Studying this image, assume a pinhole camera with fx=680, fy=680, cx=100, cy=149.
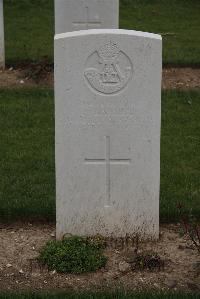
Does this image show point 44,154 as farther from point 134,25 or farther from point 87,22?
point 134,25

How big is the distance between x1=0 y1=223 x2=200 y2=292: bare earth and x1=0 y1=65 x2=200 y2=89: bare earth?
5.01m

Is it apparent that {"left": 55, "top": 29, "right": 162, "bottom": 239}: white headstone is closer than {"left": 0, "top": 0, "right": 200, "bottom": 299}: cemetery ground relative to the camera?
No

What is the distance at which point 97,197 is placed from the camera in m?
5.05

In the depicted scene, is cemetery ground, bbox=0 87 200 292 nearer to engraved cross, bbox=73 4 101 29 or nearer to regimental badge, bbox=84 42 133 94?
regimental badge, bbox=84 42 133 94

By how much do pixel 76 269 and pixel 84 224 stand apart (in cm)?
46

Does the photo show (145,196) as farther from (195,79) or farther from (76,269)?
(195,79)

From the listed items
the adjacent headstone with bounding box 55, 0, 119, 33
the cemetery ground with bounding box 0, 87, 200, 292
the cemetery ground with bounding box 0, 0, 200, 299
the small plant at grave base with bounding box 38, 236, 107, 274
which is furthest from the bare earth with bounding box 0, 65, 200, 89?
the small plant at grave base with bounding box 38, 236, 107, 274

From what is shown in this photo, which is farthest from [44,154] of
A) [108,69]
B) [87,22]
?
[87,22]

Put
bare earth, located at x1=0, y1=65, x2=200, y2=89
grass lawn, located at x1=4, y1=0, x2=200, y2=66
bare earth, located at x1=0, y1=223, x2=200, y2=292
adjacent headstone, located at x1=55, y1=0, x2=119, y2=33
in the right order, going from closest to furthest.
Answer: bare earth, located at x1=0, y1=223, x2=200, y2=292 < bare earth, located at x1=0, y1=65, x2=200, y2=89 < adjacent headstone, located at x1=55, y1=0, x2=119, y2=33 < grass lawn, located at x1=4, y1=0, x2=200, y2=66

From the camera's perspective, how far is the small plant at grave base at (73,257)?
473 cm

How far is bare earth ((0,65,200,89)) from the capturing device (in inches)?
397

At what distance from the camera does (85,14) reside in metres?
10.4

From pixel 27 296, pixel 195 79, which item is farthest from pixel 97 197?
pixel 195 79

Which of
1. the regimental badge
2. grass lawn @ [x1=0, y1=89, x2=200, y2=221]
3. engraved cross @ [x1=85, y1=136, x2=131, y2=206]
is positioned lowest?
grass lawn @ [x1=0, y1=89, x2=200, y2=221]
